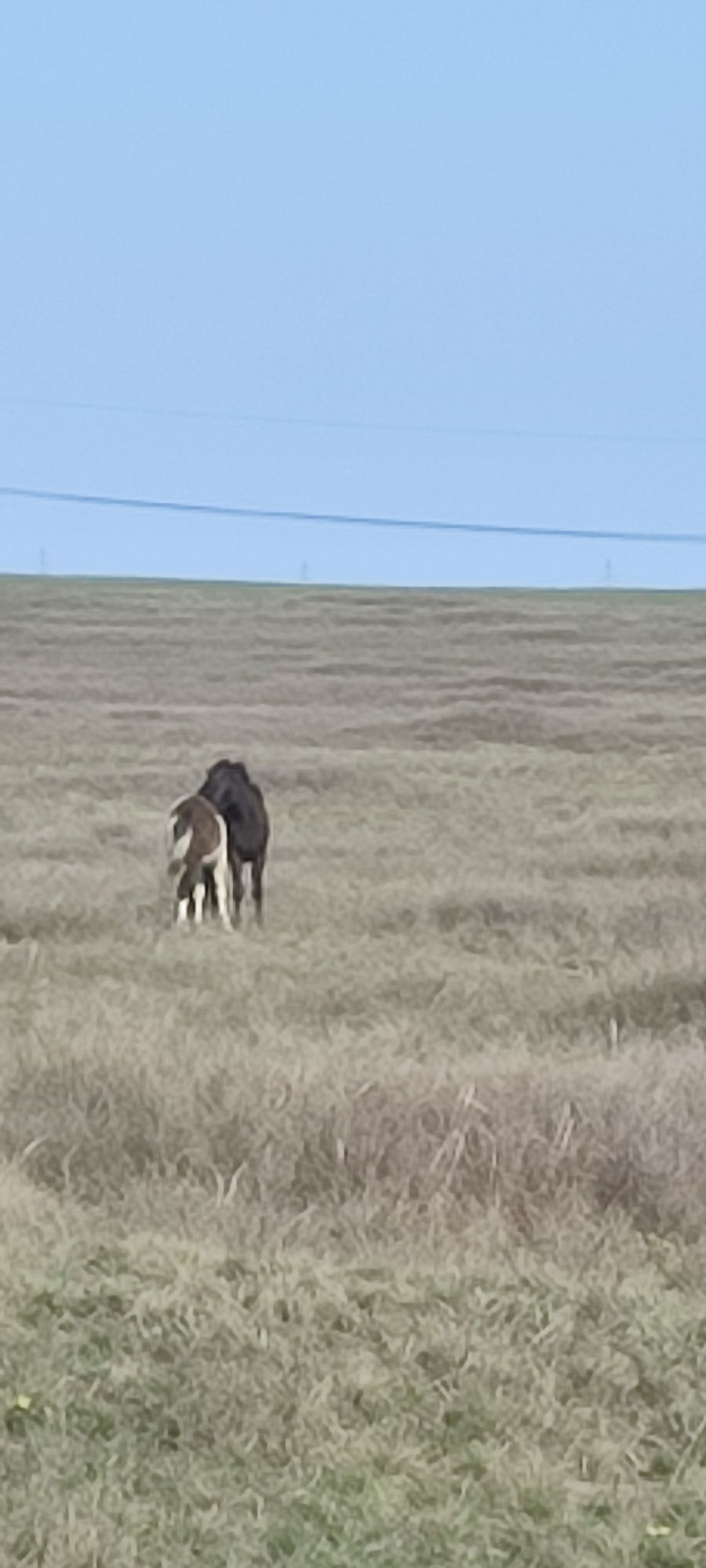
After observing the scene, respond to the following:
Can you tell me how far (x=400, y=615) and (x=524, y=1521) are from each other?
5950 cm

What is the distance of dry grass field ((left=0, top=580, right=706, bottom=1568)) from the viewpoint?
5895 mm

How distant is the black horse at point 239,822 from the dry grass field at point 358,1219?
306mm

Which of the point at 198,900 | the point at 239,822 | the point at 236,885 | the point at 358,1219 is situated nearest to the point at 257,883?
the point at 236,885

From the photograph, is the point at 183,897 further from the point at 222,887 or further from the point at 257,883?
the point at 257,883

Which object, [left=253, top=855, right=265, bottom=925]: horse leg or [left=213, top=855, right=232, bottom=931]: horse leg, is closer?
[left=213, top=855, right=232, bottom=931]: horse leg

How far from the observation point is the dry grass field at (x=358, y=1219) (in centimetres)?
589

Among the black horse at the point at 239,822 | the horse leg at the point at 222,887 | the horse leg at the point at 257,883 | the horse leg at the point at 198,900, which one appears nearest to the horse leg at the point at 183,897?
the horse leg at the point at 198,900

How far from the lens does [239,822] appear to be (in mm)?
17750

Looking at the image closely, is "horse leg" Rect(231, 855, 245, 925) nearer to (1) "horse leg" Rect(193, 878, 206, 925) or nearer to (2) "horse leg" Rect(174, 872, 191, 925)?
(1) "horse leg" Rect(193, 878, 206, 925)

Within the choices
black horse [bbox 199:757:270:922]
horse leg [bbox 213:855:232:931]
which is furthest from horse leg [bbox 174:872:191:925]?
black horse [bbox 199:757:270:922]

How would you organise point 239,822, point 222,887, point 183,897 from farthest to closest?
point 239,822 < point 222,887 < point 183,897

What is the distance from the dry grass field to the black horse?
31 centimetres

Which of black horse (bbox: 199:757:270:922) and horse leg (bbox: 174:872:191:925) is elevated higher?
black horse (bbox: 199:757:270:922)

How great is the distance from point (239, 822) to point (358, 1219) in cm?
996
